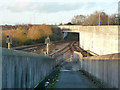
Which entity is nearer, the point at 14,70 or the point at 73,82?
the point at 14,70

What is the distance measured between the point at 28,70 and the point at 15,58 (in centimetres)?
202

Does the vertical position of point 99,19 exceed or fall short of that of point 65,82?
it exceeds it

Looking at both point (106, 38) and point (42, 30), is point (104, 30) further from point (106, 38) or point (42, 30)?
point (42, 30)

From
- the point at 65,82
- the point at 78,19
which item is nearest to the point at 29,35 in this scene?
the point at 65,82

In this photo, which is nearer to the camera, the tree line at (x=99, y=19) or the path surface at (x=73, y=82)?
the path surface at (x=73, y=82)

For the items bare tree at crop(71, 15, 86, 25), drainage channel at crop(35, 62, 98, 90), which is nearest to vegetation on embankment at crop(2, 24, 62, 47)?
drainage channel at crop(35, 62, 98, 90)

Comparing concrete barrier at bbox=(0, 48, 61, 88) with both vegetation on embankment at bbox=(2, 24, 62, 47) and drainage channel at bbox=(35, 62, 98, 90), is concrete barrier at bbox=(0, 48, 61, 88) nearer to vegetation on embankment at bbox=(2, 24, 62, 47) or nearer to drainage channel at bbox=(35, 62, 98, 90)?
drainage channel at bbox=(35, 62, 98, 90)

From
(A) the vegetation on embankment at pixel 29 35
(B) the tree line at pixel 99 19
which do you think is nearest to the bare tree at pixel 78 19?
(B) the tree line at pixel 99 19

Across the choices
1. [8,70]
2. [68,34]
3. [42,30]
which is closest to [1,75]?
[8,70]

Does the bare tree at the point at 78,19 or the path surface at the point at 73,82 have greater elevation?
the bare tree at the point at 78,19

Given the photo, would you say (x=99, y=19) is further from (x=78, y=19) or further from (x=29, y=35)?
(x=78, y=19)

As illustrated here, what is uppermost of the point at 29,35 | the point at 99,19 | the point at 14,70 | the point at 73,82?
the point at 99,19

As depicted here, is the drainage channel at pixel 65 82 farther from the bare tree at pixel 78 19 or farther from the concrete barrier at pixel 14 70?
the bare tree at pixel 78 19

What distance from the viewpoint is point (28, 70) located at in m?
8.41
